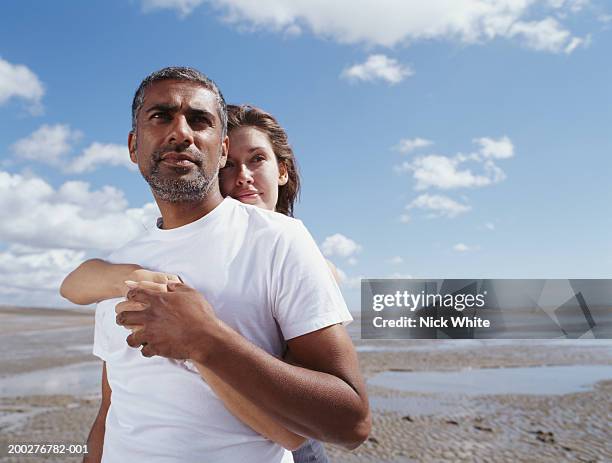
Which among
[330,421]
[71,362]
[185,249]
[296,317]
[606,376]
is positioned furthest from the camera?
[71,362]

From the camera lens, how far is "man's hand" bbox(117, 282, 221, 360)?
1.71 meters

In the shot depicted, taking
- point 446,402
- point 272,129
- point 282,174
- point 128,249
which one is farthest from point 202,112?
point 446,402

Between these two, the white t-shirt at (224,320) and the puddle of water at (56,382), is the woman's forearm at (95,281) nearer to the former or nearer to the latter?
the white t-shirt at (224,320)

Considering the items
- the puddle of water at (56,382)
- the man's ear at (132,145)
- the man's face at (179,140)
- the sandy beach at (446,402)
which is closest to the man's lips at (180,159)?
the man's face at (179,140)

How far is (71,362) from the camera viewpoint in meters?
18.7

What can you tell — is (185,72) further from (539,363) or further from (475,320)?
(475,320)

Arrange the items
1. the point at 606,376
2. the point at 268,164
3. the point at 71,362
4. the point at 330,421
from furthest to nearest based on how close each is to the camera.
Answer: the point at 71,362 → the point at 606,376 → the point at 268,164 → the point at 330,421

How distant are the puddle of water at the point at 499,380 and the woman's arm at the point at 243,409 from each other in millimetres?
13291

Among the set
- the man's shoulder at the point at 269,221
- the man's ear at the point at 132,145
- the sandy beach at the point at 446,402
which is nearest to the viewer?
the man's shoulder at the point at 269,221

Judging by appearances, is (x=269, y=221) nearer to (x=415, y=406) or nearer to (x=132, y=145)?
(x=132, y=145)

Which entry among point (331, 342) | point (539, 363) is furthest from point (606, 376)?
point (331, 342)

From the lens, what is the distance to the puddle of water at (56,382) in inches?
552

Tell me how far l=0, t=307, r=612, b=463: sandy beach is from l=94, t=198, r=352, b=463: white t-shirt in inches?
307

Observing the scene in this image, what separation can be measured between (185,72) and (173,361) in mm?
1065
